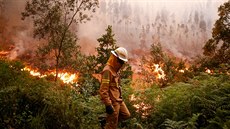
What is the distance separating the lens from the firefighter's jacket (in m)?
7.47

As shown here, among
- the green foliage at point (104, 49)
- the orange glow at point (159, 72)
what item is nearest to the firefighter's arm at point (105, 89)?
the green foliage at point (104, 49)

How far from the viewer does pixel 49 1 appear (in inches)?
1523

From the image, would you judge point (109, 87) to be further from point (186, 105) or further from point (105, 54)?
point (105, 54)

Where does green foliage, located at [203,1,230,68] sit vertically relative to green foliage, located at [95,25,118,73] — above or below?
below

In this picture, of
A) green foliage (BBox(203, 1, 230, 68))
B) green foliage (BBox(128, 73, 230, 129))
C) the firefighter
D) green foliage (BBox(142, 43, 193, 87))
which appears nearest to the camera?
the firefighter

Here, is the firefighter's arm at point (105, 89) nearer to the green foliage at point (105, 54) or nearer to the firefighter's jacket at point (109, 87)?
the firefighter's jacket at point (109, 87)

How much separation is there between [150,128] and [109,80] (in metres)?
2.39

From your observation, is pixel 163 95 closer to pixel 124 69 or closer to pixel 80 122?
pixel 80 122

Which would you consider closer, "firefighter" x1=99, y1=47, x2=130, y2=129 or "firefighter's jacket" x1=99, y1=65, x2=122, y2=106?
"firefighter's jacket" x1=99, y1=65, x2=122, y2=106

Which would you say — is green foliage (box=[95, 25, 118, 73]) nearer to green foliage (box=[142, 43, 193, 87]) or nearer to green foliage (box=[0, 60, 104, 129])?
green foliage (box=[142, 43, 193, 87])

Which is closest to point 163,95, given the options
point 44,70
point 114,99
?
point 114,99

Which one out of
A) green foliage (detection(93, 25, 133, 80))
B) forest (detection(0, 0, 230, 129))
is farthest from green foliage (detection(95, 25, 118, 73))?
forest (detection(0, 0, 230, 129))

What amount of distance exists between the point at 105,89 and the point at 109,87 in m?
0.41

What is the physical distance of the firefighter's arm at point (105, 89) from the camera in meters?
7.41
